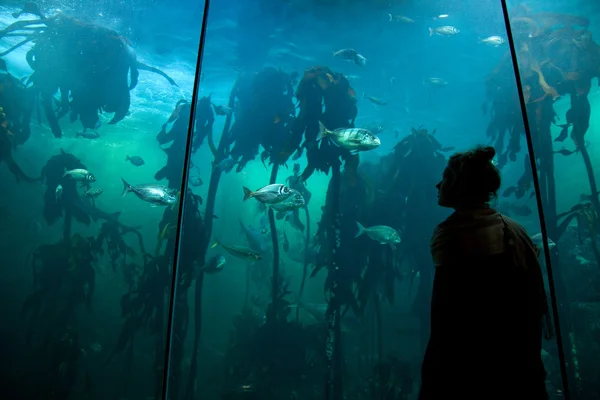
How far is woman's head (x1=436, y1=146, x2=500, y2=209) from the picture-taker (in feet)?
4.78

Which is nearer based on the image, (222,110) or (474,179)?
(474,179)

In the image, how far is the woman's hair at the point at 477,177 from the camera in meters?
1.46

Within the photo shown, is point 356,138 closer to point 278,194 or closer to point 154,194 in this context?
point 278,194

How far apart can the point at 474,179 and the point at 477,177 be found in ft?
0.06

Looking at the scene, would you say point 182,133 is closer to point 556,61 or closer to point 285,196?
point 285,196

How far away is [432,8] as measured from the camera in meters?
10.9

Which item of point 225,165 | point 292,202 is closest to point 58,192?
point 225,165

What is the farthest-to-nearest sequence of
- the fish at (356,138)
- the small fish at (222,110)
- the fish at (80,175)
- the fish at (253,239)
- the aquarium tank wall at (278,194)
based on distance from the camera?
the fish at (253,239) < the small fish at (222,110) < the fish at (80,175) < the aquarium tank wall at (278,194) < the fish at (356,138)

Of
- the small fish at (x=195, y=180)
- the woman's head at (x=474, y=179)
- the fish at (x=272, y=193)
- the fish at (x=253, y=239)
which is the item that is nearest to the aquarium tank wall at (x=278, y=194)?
the fish at (x=272, y=193)

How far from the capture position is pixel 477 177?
4.78ft

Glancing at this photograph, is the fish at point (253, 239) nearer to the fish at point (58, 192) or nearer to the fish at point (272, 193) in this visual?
the fish at point (272, 193)

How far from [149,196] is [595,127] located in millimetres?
38904

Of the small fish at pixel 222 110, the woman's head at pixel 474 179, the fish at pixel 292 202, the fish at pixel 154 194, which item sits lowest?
the woman's head at pixel 474 179

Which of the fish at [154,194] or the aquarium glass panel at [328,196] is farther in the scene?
the aquarium glass panel at [328,196]
